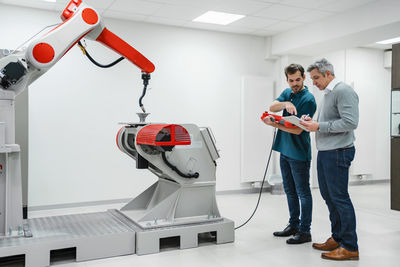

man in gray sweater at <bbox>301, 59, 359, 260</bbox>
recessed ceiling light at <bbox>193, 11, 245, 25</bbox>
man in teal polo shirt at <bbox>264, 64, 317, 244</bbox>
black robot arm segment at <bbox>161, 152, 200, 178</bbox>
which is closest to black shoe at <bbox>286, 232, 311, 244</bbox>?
man in teal polo shirt at <bbox>264, 64, 317, 244</bbox>

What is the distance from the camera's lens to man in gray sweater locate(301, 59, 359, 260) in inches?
111

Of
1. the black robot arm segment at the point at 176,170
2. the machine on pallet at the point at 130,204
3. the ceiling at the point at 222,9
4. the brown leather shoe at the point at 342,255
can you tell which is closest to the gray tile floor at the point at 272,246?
the brown leather shoe at the point at 342,255

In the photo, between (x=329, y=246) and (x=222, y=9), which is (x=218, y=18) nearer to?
(x=222, y=9)

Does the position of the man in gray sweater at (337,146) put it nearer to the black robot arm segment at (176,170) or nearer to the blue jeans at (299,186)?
the blue jeans at (299,186)

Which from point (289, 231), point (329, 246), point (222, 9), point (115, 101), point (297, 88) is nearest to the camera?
point (329, 246)

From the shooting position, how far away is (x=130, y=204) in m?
3.78

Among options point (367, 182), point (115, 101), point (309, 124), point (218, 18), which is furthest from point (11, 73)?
point (367, 182)

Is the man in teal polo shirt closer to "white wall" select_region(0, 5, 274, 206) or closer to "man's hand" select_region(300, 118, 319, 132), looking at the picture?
"man's hand" select_region(300, 118, 319, 132)

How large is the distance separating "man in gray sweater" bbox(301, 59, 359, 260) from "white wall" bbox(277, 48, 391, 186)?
430cm

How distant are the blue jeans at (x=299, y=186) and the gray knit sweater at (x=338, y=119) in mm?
400

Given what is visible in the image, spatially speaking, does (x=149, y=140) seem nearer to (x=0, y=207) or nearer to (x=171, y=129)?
(x=171, y=129)

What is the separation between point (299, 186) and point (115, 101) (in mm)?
3047

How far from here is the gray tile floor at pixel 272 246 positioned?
294 cm

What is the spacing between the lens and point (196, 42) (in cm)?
588
